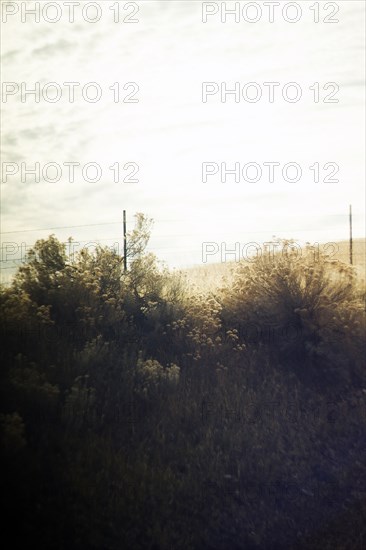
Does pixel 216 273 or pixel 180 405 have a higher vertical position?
pixel 216 273

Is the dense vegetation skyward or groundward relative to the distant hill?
groundward

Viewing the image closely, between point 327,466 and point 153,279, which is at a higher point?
point 153,279

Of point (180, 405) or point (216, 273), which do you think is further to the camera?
point (216, 273)

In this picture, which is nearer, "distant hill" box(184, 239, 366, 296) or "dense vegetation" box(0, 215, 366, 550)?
"dense vegetation" box(0, 215, 366, 550)

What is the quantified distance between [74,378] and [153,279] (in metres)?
3.53

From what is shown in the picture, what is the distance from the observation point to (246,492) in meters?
6.82

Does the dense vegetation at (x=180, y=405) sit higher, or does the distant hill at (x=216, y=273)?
the distant hill at (x=216, y=273)

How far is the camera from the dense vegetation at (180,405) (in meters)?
5.96

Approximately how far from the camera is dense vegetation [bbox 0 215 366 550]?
596 cm

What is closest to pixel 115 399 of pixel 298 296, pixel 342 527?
pixel 342 527

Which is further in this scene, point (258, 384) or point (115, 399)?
point (258, 384)

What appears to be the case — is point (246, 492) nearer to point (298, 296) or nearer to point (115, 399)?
point (115, 399)

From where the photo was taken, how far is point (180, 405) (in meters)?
7.84

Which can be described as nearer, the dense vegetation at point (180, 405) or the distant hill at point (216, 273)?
the dense vegetation at point (180, 405)
